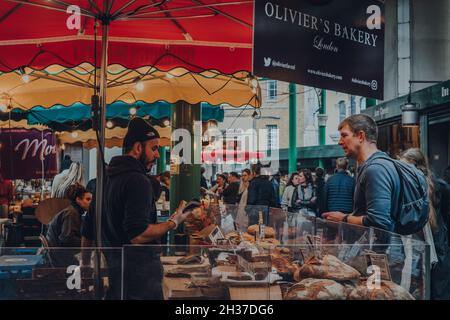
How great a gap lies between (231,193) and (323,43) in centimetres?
880

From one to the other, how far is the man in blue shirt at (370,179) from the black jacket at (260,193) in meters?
7.22

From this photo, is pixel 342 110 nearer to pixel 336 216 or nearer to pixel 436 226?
pixel 436 226

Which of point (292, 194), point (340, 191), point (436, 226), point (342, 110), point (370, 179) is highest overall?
point (342, 110)

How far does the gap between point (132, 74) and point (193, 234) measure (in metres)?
2.45

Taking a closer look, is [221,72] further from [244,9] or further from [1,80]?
[1,80]

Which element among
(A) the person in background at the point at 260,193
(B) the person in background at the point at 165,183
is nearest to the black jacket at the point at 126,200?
(A) the person in background at the point at 260,193

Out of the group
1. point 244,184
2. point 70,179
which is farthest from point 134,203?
point 244,184

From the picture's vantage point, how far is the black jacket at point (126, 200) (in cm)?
369

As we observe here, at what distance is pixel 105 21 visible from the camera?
4.75 metres

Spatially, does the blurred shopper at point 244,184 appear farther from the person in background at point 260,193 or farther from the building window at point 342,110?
the building window at point 342,110

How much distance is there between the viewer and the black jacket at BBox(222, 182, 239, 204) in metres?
12.8

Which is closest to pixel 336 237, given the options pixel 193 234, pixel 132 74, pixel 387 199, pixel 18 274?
pixel 387 199

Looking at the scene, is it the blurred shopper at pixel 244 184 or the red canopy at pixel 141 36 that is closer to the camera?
the red canopy at pixel 141 36

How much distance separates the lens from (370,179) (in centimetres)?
380
